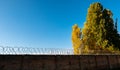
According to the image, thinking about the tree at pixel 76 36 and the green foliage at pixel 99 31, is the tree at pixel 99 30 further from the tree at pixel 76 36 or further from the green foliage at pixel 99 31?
the tree at pixel 76 36

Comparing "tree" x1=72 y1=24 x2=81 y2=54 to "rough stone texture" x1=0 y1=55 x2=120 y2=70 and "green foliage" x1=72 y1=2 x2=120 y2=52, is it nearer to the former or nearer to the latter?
"green foliage" x1=72 y1=2 x2=120 y2=52

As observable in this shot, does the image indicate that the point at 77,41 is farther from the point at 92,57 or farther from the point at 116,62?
the point at 92,57

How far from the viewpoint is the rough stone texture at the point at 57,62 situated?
10500mm

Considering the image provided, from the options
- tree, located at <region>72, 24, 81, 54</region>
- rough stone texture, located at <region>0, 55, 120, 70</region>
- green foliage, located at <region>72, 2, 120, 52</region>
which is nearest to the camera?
rough stone texture, located at <region>0, 55, 120, 70</region>

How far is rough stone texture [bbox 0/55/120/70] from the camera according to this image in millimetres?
10500

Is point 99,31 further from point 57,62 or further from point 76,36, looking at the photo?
point 57,62

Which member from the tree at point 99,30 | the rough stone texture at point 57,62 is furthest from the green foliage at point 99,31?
the rough stone texture at point 57,62

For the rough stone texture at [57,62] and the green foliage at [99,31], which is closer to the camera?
the rough stone texture at [57,62]

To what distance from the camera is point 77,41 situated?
31734 millimetres

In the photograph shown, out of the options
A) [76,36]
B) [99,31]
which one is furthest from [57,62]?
[76,36]

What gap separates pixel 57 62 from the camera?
515 inches

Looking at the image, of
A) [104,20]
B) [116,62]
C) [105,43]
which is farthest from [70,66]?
[104,20]

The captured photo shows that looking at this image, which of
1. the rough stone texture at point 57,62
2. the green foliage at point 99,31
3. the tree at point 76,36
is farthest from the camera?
the tree at point 76,36

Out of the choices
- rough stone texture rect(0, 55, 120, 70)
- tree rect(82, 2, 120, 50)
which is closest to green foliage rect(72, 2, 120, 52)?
tree rect(82, 2, 120, 50)
